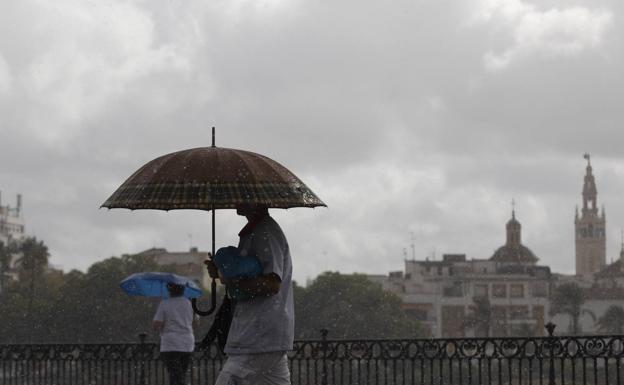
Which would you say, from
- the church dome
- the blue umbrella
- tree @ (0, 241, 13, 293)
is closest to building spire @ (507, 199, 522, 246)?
the church dome

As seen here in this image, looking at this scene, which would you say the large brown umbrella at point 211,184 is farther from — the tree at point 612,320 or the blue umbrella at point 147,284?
the tree at point 612,320

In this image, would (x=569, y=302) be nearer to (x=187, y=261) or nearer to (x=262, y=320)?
(x=187, y=261)

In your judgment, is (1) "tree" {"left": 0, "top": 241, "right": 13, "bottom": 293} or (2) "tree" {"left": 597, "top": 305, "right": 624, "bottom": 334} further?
(2) "tree" {"left": 597, "top": 305, "right": 624, "bottom": 334}

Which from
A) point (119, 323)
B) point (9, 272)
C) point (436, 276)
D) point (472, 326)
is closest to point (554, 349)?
point (119, 323)

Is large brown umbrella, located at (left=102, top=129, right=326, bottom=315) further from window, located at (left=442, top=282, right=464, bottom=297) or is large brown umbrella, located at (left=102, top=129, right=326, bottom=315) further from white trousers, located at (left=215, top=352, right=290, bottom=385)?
window, located at (left=442, top=282, right=464, bottom=297)

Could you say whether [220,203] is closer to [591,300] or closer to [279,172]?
[279,172]

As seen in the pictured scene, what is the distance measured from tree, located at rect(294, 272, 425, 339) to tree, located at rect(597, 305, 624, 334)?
29.5m

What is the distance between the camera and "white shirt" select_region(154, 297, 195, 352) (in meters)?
12.2

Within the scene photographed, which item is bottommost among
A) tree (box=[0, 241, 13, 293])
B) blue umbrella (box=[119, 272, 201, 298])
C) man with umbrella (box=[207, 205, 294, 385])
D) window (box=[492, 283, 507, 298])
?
man with umbrella (box=[207, 205, 294, 385])

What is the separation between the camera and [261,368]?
22.4 feet

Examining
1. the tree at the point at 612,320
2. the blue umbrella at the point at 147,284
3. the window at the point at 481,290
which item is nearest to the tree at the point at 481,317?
the window at the point at 481,290

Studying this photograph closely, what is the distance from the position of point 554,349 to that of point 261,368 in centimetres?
646

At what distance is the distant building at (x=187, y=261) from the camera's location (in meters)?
119

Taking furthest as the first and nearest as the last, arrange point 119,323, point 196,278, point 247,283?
point 196,278
point 119,323
point 247,283
